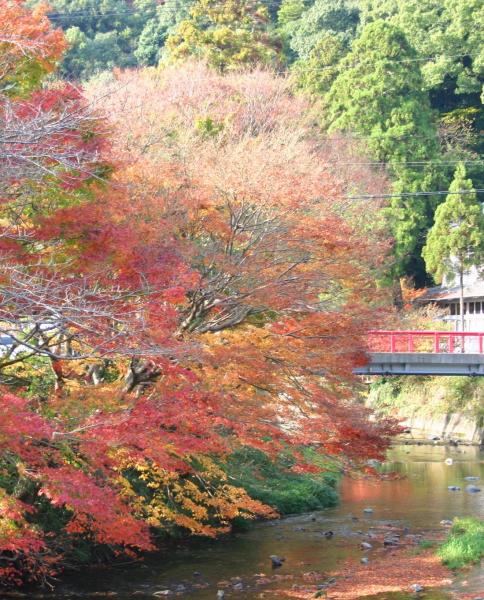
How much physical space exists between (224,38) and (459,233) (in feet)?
57.5

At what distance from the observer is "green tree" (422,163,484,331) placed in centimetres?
4138

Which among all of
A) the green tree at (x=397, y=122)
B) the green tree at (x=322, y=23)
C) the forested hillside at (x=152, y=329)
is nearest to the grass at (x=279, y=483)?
the forested hillside at (x=152, y=329)

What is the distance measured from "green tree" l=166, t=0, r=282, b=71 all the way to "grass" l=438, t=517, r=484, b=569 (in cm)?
3501

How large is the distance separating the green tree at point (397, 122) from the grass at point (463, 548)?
1054 inches

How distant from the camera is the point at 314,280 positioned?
19953mm

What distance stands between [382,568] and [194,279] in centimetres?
661

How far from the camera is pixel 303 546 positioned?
2023 centimetres

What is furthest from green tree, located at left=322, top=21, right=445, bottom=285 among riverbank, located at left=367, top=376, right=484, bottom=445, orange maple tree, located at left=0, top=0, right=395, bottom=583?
orange maple tree, located at left=0, top=0, right=395, bottom=583

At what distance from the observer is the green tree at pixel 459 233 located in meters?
41.4

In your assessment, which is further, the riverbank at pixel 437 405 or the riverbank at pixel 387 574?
the riverbank at pixel 437 405

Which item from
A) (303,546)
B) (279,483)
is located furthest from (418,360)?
(303,546)

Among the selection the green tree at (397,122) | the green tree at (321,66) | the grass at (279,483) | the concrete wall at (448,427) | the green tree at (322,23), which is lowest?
the concrete wall at (448,427)

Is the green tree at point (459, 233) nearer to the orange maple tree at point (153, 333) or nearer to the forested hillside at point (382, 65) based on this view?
the forested hillside at point (382, 65)

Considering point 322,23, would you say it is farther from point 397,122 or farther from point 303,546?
point 303,546
